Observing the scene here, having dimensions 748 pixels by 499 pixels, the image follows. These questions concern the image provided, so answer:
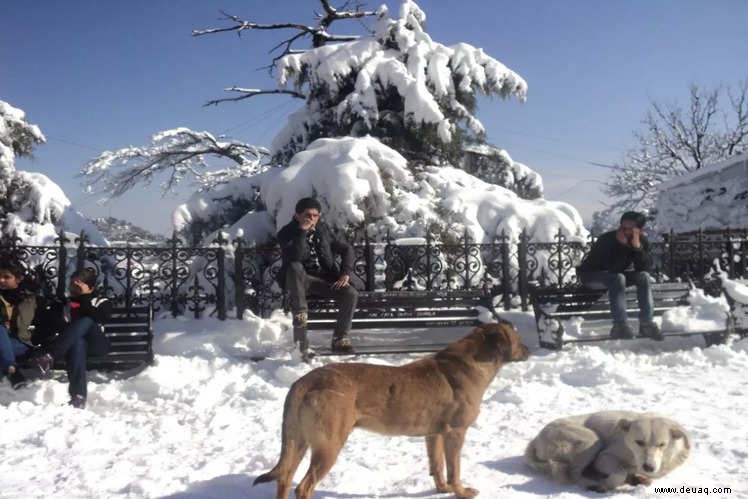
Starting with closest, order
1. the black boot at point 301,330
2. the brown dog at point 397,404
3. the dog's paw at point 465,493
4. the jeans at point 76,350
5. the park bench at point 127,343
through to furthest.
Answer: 1. the brown dog at point 397,404
2. the dog's paw at point 465,493
3. the jeans at point 76,350
4. the park bench at point 127,343
5. the black boot at point 301,330

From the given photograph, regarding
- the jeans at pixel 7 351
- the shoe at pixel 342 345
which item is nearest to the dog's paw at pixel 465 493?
the shoe at pixel 342 345

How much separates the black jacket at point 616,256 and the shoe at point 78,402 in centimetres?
631

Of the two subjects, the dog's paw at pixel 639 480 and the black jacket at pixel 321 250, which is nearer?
the dog's paw at pixel 639 480

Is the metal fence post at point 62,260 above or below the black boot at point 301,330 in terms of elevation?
above

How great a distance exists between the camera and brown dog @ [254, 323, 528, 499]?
9.28 ft

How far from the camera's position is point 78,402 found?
17.1ft

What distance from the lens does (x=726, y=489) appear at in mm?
3334

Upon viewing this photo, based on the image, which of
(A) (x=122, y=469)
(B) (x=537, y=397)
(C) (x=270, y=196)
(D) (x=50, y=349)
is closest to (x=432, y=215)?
(C) (x=270, y=196)

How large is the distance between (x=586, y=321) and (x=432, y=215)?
140 inches

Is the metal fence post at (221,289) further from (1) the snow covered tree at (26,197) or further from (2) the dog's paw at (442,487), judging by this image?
(2) the dog's paw at (442,487)

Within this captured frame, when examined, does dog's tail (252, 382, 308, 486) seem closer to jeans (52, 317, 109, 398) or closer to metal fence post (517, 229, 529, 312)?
jeans (52, 317, 109, 398)

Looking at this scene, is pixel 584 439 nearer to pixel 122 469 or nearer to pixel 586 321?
pixel 122 469

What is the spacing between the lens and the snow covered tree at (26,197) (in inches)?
388

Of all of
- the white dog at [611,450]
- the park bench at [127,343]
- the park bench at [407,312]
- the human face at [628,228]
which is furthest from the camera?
the human face at [628,228]
